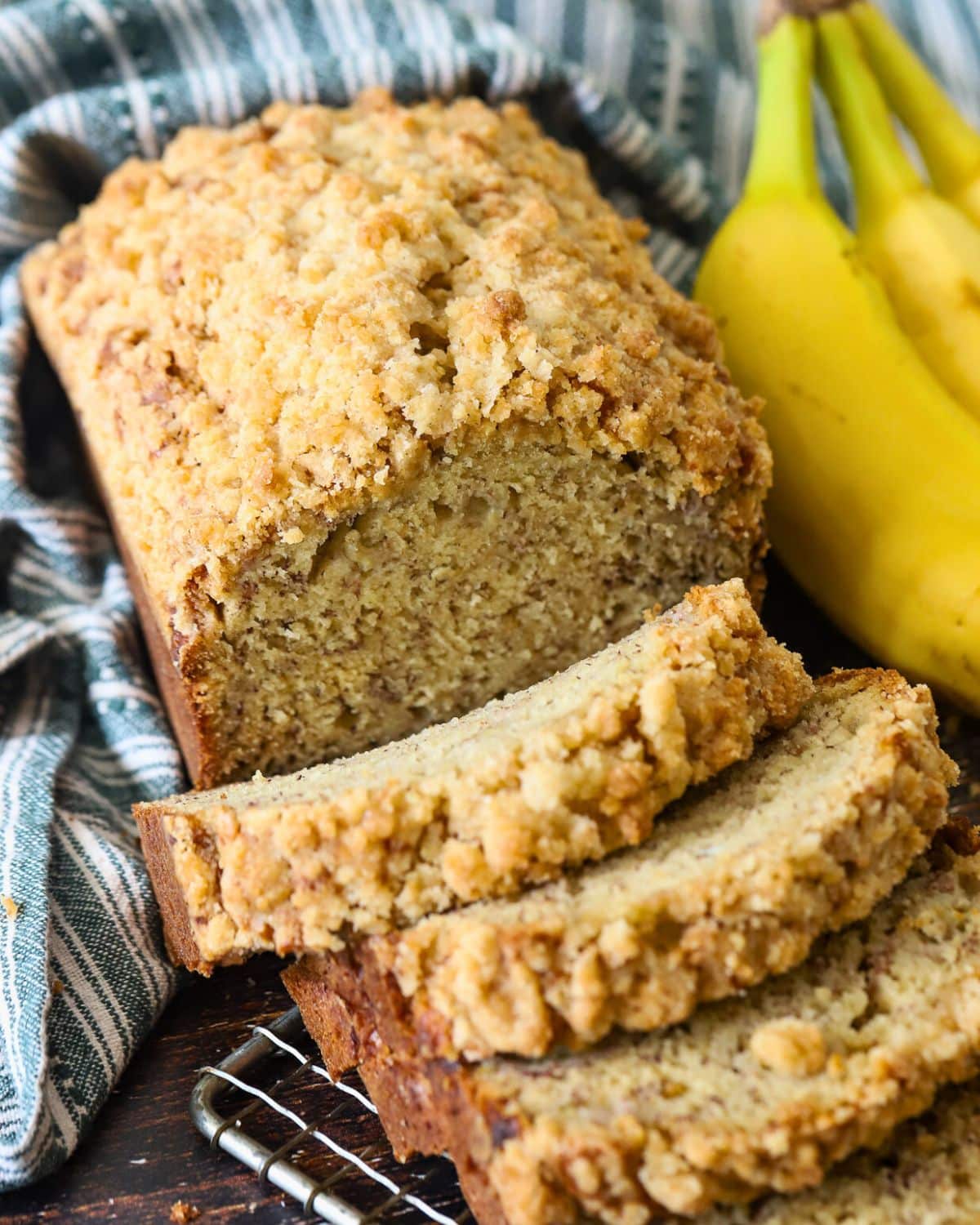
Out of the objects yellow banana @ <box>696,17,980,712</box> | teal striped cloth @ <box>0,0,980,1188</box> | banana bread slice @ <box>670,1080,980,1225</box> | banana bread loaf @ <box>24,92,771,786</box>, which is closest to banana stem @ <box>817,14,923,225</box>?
yellow banana @ <box>696,17,980,712</box>

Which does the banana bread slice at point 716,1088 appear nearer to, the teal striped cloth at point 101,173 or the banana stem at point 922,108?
the teal striped cloth at point 101,173

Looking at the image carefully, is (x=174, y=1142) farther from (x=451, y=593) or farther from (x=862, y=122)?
(x=862, y=122)

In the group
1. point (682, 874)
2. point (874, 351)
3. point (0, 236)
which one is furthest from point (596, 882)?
point (0, 236)

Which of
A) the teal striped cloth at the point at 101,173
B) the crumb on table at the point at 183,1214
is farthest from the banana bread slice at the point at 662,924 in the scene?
the teal striped cloth at the point at 101,173

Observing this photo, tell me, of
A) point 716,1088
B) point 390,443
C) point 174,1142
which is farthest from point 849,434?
point 174,1142

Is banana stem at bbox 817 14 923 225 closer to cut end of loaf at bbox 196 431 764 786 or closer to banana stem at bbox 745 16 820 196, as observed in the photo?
banana stem at bbox 745 16 820 196

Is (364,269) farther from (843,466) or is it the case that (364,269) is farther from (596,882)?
(596,882)
